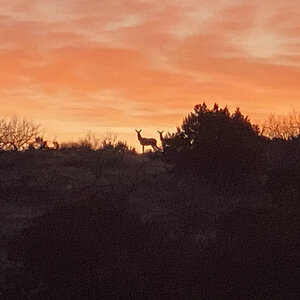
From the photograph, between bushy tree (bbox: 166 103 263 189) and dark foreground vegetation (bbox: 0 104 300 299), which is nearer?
dark foreground vegetation (bbox: 0 104 300 299)

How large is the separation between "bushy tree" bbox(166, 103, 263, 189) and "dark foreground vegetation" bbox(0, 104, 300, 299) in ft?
0.18

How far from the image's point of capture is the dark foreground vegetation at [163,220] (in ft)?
93.4

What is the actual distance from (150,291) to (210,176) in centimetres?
1605

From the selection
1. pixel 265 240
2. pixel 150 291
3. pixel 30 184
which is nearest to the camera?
pixel 150 291

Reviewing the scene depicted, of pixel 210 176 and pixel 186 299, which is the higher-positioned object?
pixel 210 176

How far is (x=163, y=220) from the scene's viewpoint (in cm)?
3491

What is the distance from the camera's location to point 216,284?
28562 millimetres

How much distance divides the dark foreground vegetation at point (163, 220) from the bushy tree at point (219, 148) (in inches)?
2.2

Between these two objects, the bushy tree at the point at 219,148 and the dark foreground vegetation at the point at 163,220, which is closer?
the dark foreground vegetation at the point at 163,220

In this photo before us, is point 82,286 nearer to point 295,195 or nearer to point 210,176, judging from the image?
point 295,195

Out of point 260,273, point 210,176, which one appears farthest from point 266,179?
point 260,273

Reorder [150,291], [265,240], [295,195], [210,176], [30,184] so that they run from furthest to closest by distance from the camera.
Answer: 1. [210,176]
2. [30,184]
3. [295,195]
4. [265,240]
5. [150,291]

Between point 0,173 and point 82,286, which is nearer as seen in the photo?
point 82,286

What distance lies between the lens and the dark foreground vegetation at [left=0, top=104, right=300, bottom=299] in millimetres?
28453
